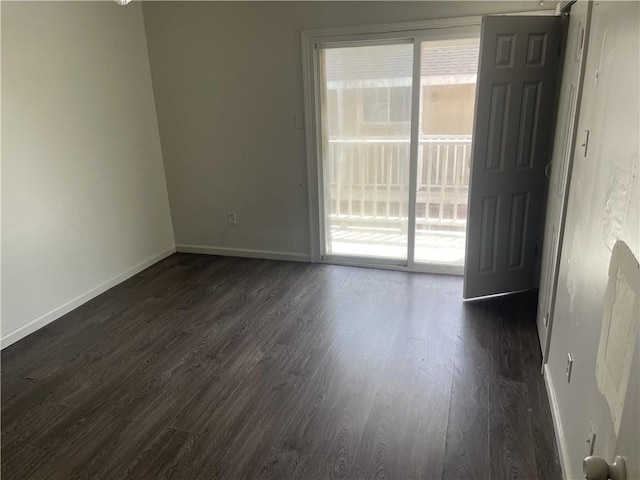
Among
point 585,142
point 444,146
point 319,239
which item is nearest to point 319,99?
point 444,146

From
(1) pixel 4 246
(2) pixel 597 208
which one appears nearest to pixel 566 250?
(2) pixel 597 208

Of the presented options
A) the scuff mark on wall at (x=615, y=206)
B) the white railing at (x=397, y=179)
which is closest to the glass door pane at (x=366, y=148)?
the white railing at (x=397, y=179)

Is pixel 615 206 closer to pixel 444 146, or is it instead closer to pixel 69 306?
pixel 444 146

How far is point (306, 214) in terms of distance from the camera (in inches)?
160

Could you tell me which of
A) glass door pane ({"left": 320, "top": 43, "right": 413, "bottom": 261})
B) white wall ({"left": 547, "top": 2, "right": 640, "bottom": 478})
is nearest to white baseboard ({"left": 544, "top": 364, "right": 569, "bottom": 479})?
white wall ({"left": 547, "top": 2, "right": 640, "bottom": 478})

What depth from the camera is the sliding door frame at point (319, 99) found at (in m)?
3.25

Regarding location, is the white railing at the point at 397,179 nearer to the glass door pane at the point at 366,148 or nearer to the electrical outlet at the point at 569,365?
the glass door pane at the point at 366,148

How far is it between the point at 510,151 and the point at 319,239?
72.2 inches

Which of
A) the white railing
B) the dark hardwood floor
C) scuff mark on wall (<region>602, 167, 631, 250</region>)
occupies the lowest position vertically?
the dark hardwood floor

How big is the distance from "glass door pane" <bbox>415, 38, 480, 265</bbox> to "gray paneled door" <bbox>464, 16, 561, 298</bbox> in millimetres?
540

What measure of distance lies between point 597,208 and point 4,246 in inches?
128

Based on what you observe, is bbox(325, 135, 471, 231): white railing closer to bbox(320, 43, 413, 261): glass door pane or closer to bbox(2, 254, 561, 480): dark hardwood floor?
bbox(320, 43, 413, 261): glass door pane

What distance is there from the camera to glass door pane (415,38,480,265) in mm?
3340

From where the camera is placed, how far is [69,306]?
3301mm
